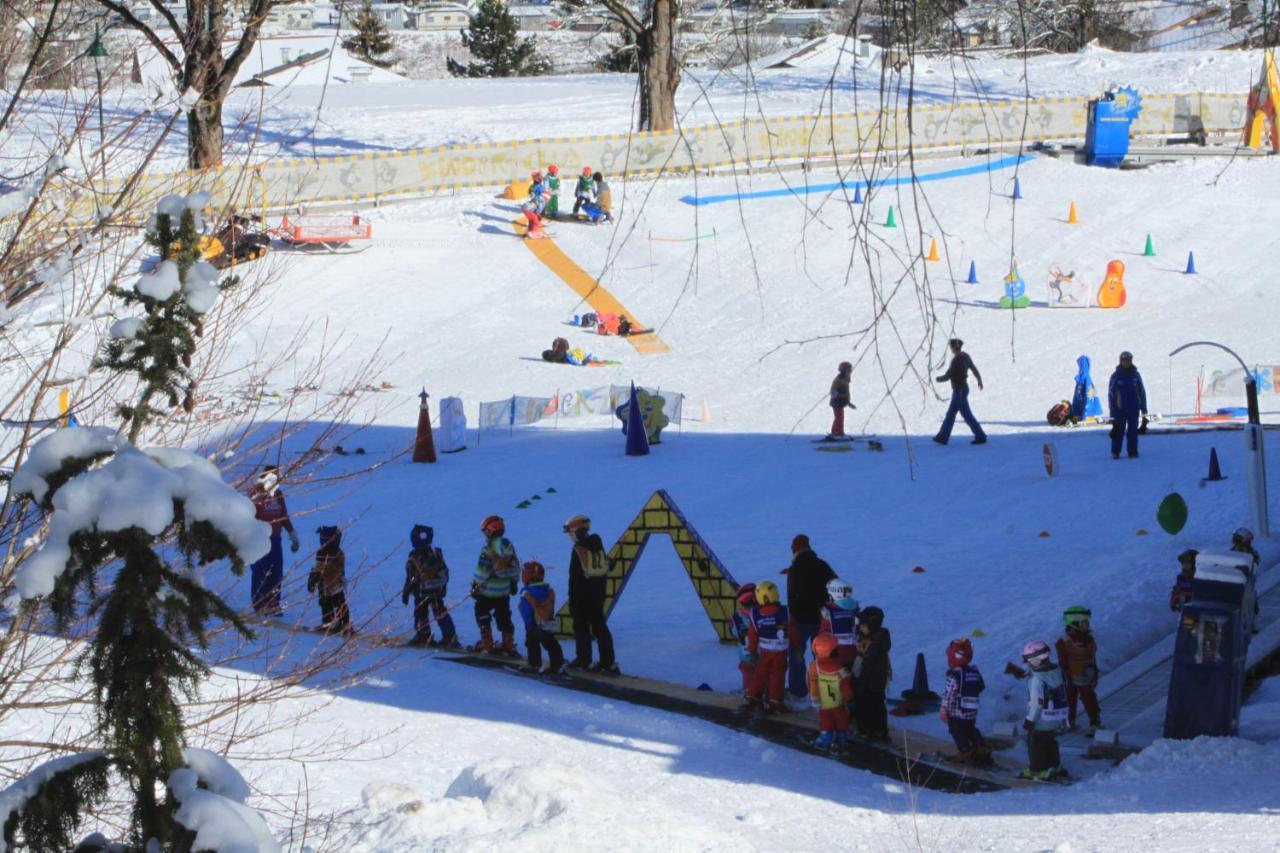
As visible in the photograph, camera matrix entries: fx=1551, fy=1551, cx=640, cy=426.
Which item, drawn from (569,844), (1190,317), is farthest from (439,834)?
(1190,317)

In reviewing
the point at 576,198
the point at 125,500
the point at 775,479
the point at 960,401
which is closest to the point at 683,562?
the point at 775,479

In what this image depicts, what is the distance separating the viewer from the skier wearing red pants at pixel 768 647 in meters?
11.4

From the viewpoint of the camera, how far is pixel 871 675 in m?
10.7

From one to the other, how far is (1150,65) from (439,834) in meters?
43.8

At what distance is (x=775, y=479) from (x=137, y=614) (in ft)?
53.0

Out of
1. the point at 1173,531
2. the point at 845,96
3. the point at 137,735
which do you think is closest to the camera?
the point at 137,735

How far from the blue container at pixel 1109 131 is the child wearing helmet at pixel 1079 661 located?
25622 millimetres

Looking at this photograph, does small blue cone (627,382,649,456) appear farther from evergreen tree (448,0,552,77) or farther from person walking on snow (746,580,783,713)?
evergreen tree (448,0,552,77)

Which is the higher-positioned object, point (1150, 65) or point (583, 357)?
point (1150, 65)

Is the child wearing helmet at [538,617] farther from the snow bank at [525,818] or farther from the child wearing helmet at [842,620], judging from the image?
the snow bank at [525,818]

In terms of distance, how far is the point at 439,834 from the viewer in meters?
8.26

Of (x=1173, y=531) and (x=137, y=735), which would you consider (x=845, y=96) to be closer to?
(x=1173, y=531)

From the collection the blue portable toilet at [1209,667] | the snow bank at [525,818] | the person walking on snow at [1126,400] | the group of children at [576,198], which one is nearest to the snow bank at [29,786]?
the snow bank at [525,818]

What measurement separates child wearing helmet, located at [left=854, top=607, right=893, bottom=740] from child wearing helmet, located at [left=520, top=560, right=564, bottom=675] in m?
2.73
